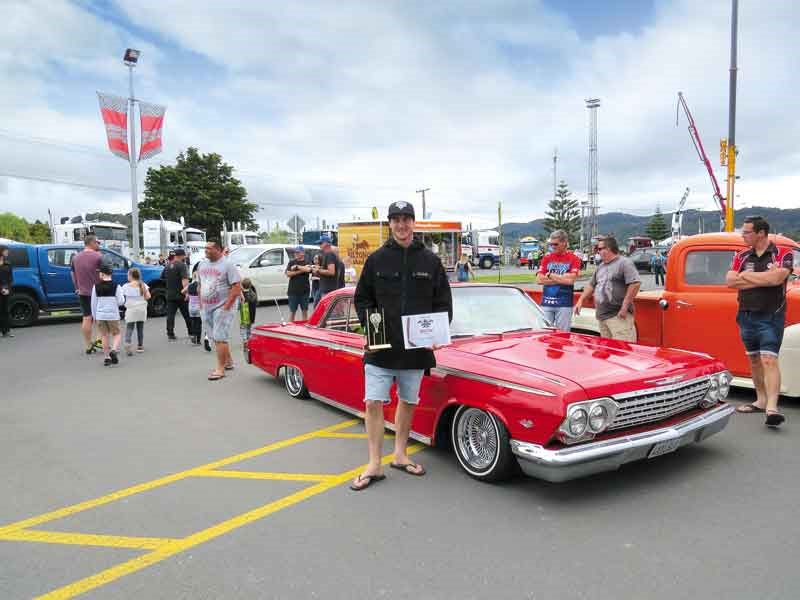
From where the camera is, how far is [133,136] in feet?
70.8

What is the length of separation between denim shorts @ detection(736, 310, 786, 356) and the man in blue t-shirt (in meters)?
1.98

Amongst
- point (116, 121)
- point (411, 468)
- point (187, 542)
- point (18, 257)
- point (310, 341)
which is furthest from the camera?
point (116, 121)

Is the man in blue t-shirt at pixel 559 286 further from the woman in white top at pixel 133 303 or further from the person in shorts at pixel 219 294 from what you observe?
the woman in white top at pixel 133 303

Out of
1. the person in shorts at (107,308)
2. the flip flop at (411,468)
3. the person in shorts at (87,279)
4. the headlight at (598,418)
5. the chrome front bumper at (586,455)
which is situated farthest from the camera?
the person in shorts at (87,279)

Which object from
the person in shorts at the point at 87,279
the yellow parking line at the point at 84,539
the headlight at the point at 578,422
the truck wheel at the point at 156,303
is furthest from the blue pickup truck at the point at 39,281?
the headlight at the point at 578,422

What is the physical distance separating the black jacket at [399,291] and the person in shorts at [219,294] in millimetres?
4095

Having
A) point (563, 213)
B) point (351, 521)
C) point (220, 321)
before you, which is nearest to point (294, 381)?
point (220, 321)

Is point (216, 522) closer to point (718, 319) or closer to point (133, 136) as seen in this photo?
point (718, 319)

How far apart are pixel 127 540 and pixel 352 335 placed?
8.72 ft

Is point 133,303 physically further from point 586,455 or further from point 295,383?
point 586,455

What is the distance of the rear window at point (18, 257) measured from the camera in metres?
13.6

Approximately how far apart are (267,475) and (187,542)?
1.06 meters

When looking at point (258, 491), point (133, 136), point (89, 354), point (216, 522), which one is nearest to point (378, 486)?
point (258, 491)

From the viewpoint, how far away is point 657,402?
3822 millimetres
